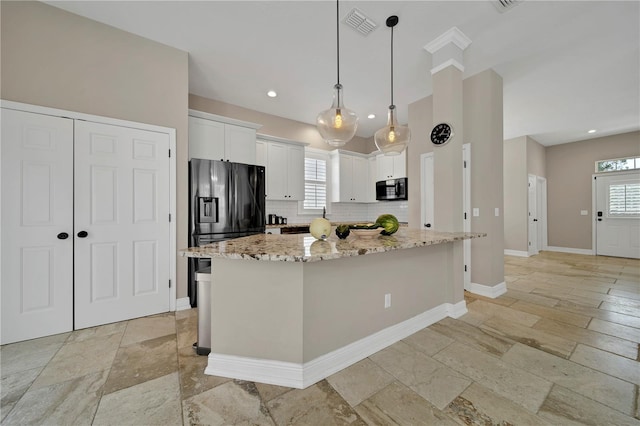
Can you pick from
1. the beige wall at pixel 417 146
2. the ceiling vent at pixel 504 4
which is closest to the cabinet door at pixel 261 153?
the beige wall at pixel 417 146

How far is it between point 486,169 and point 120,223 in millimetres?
4498

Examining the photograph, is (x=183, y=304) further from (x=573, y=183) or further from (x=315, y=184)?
(x=573, y=183)

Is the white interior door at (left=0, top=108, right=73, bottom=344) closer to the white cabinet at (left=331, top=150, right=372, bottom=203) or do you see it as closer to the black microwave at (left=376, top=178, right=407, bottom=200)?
the white cabinet at (left=331, top=150, right=372, bottom=203)

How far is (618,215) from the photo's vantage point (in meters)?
5.79

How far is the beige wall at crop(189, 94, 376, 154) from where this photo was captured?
4.06m

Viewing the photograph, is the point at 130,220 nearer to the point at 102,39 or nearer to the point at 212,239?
the point at 212,239

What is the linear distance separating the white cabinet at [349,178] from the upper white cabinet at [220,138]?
2109 mm

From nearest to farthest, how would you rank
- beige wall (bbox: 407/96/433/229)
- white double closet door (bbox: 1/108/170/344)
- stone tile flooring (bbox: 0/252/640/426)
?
stone tile flooring (bbox: 0/252/640/426) → white double closet door (bbox: 1/108/170/344) → beige wall (bbox: 407/96/433/229)

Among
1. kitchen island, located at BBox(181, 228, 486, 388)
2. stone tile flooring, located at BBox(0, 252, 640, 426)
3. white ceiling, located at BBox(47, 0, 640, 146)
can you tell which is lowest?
stone tile flooring, located at BBox(0, 252, 640, 426)

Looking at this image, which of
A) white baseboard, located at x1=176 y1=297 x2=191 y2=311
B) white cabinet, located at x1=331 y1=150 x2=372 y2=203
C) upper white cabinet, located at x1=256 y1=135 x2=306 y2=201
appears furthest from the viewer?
white cabinet, located at x1=331 y1=150 x2=372 y2=203

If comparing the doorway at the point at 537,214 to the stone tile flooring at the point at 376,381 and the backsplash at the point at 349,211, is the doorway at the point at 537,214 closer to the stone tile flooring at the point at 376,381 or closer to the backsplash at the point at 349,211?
the backsplash at the point at 349,211

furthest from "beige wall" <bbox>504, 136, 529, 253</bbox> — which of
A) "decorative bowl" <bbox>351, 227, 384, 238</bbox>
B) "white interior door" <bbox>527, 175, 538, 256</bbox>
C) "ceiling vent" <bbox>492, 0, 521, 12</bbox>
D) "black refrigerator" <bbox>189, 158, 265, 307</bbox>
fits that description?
"black refrigerator" <bbox>189, 158, 265, 307</bbox>

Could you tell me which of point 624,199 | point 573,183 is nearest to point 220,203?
point 573,183

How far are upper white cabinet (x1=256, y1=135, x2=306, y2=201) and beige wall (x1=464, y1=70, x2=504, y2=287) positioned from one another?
2.95 m
